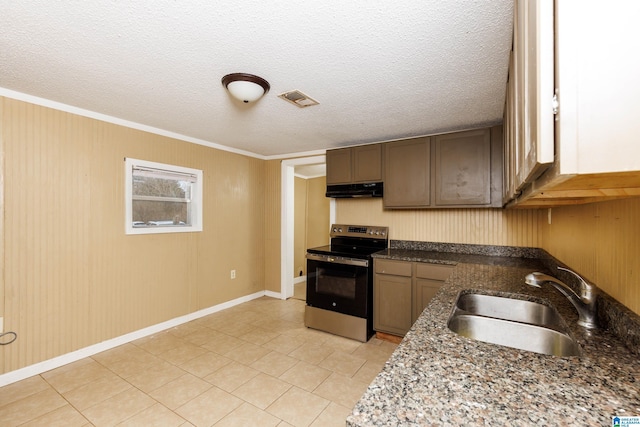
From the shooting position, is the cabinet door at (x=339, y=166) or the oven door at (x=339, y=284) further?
the cabinet door at (x=339, y=166)

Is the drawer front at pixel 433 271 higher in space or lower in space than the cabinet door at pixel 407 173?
lower

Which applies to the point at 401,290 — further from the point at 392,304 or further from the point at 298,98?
the point at 298,98

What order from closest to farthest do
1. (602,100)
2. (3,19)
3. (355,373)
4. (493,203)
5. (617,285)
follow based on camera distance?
(602,100), (617,285), (3,19), (355,373), (493,203)

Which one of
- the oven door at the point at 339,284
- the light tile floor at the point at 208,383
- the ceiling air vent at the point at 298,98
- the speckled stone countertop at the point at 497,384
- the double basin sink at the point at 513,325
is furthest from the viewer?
the oven door at the point at 339,284

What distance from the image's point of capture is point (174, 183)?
10.7 feet

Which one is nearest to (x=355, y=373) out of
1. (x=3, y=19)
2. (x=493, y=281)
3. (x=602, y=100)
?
(x=493, y=281)

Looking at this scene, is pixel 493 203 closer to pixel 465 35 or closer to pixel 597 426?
pixel 465 35

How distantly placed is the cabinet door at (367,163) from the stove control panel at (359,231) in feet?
2.12

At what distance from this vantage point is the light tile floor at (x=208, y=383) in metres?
1.80

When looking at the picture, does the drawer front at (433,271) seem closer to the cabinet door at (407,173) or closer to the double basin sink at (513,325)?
the cabinet door at (407,173)

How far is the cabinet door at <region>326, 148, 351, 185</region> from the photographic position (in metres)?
3.46

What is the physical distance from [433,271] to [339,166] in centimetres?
169

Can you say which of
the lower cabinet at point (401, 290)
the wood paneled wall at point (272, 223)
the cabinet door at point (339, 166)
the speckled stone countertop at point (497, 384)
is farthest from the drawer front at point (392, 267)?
the wood paneled wall at point (272, 223)

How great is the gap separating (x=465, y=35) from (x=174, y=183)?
10.4 ft
